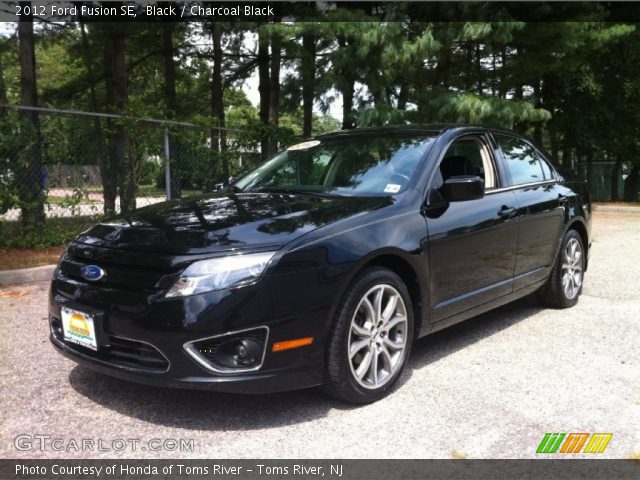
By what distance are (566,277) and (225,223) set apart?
3.59 meters

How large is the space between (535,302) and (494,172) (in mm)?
1809

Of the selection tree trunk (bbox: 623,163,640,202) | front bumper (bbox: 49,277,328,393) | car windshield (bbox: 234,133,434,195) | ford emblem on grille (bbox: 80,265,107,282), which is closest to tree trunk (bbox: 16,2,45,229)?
car windshield (bbox: 234,133,434,195)

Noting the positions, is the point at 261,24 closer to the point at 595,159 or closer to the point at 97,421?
the point at 97,421

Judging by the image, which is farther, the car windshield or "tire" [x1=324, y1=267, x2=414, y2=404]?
the car windshield

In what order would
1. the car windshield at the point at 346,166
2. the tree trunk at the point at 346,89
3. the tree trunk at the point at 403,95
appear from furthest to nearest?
1. the tree trunk at the point at 403,95
2. the tree trunk at the point at 346,89
3. the car windshield at the point at 346,166

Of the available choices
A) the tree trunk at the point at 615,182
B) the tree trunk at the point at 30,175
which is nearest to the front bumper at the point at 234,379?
the tree trunk at the point at 30,175

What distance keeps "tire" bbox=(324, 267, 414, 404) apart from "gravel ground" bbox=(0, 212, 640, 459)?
128 mm

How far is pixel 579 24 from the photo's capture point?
502 inches

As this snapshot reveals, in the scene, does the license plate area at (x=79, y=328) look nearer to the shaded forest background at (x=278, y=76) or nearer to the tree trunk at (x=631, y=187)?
the shaded forest background at (x=278, y=76)

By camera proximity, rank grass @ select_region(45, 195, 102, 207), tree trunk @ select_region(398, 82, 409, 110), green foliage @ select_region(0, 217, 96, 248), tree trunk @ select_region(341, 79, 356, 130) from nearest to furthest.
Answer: green foliage @ select_region(0, 217, 96, 248), grass @ select_region(45, 195, 102, 207), tree trunk @ select_region(341, 79, 356, 130), tree trunk @ select_region(398, 82, 409, 110)

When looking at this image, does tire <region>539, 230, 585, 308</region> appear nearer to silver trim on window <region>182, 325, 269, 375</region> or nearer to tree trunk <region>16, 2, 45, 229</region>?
silver trim on window <region>182, 325, 269, 375</region>

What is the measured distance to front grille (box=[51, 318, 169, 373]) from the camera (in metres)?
2.89

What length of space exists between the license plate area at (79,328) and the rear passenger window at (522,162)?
3324 millimetres

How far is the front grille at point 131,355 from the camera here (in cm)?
289
